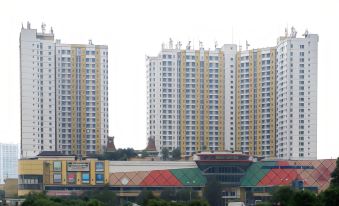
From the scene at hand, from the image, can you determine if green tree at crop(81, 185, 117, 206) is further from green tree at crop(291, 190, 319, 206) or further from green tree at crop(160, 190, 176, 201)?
green tree at crop(291, 190, 319, 206)

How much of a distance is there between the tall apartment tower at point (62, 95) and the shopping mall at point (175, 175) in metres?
4.51

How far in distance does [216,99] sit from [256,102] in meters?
4.46

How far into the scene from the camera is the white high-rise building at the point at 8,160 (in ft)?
448

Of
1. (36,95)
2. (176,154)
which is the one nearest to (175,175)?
(176,154)

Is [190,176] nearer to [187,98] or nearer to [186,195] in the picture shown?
[186,195]

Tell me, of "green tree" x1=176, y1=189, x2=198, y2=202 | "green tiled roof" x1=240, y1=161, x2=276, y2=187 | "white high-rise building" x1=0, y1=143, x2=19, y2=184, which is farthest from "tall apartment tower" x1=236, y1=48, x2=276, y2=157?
"white high-rise building" x1=0, y1=143, x2=19, y2=184

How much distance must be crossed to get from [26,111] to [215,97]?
68.6 feet

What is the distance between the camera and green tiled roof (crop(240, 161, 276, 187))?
69.2m

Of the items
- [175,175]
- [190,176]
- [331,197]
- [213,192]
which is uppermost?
[331,197]

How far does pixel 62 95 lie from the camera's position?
7300cm

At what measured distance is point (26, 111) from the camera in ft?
229

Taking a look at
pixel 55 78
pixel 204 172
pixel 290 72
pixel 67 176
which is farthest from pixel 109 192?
pixel 290 72

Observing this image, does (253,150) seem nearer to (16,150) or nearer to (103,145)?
(103,145)

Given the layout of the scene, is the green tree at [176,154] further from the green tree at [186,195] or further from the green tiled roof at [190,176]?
the green tree at [186,195]
